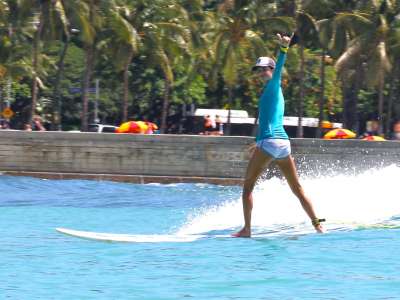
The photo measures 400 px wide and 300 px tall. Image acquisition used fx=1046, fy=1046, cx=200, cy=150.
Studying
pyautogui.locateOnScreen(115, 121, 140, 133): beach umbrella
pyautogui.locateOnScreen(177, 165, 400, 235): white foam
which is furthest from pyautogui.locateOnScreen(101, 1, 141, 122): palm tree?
pyautogui.locateOnScreen(177, 165, 400, 235): white foam

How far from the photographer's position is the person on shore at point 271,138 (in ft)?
33.4

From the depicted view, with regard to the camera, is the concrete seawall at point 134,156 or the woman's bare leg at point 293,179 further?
the concrete seawall at point 134,156

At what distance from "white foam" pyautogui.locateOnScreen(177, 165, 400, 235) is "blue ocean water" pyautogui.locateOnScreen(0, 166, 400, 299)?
13 millimetres

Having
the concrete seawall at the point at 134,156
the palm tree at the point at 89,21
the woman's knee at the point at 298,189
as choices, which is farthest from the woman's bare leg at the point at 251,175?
the palm tree at the point at 89,21

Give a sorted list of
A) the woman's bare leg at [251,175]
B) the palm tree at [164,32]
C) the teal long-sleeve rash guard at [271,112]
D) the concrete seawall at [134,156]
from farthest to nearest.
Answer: the palm tree at [164,32] < the concrete seawall at [134,156] < the woman's bare leg at [251,175] < the teal long-sleeve rash guard at [271,112]

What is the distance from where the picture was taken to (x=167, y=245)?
33.6ft

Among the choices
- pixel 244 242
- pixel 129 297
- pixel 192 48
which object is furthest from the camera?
pixel 192 48

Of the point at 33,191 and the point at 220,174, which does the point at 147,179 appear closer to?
the point at 220,174

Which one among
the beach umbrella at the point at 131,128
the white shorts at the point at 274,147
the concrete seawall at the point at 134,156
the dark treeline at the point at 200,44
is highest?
the dark treeline at the point at 200,44

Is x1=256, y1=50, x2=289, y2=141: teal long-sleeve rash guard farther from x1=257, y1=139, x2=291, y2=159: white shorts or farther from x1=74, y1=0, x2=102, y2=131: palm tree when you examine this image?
x1=74, y1=0, x2=102, y2=131: palm tree

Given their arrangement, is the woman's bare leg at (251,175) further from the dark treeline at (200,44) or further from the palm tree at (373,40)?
the palm tree at (373,40)

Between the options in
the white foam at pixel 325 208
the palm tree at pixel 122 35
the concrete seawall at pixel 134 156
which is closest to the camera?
the white foam at pixel 325 208

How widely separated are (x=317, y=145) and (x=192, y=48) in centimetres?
2137

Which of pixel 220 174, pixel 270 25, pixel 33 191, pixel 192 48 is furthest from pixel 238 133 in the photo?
pixel 33 191
